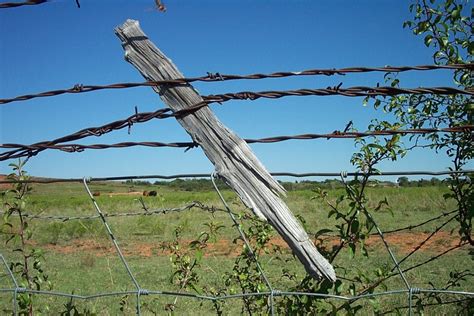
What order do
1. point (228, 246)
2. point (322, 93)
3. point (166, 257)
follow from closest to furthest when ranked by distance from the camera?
point (322, 93)
point (166, 257)
point (228, 246)

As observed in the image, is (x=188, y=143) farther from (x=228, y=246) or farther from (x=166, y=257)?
(x=228, y=246)

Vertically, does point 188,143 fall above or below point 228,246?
below

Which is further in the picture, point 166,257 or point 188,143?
point 166,257

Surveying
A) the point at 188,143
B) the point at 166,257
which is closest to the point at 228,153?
the point at 188,143

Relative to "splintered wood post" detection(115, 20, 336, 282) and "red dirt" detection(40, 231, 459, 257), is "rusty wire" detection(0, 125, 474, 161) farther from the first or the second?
"red dirt" detection(40, 231, 459, 257)

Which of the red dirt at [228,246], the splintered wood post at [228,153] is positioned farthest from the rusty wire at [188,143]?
the red dirt at [228,246]

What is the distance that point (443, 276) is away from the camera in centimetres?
683

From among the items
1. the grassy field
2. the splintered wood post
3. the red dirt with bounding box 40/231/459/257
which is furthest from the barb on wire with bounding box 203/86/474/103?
the red dirt with bounding box 40/231/459/257

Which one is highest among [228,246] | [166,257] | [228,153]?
[228,246]

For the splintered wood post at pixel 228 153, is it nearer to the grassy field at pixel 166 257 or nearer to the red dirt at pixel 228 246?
the grassy field at pixel 166 257

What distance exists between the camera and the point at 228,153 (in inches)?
61.9

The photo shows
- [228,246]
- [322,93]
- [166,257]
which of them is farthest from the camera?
[228,246]

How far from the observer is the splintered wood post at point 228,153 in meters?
1.51

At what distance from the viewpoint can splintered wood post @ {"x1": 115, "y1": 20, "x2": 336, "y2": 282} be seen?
1.51m
